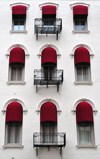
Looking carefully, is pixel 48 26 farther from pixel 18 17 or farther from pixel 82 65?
pixel 82 65

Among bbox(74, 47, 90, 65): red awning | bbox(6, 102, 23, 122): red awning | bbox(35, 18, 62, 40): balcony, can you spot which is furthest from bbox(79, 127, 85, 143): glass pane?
bbox(35, 18, 62, 40): balcony

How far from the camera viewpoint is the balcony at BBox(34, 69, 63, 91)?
20.2 meters

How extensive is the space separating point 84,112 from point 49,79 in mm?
3725

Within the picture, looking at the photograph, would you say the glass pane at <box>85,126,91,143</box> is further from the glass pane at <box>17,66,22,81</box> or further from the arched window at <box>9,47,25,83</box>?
the glass pane at <box>17,66,22,81</box>

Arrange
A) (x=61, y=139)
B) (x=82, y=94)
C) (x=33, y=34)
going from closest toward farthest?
1. (x=61, y=139)
2. (x=82, y=94)
3. (x=33, y=34)

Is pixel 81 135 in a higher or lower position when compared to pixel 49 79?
lower

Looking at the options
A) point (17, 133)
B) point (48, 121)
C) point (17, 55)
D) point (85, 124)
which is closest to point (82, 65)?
point (85, 124)

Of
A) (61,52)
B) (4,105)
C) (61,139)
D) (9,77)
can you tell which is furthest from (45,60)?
(61,139)

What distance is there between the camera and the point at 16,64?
2138 cm

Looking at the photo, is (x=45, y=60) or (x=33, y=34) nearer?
(x=45, y=60)

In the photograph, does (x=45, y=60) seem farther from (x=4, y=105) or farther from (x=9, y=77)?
(x=4, y=105)

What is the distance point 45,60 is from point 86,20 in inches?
215

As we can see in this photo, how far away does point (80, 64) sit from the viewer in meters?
21.4

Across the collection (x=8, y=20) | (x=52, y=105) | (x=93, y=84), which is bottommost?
(x=52, y=105)
